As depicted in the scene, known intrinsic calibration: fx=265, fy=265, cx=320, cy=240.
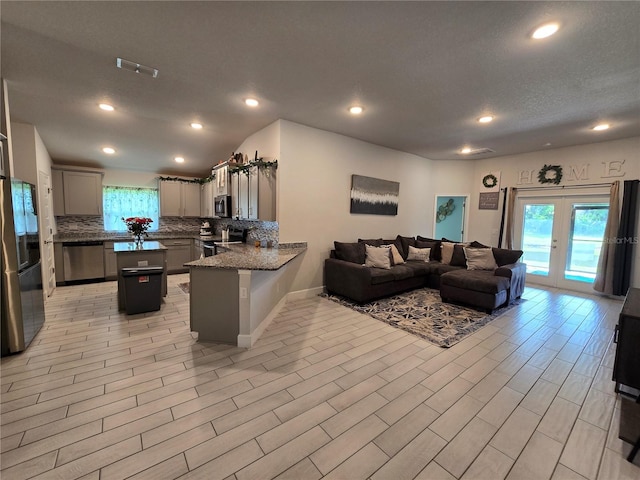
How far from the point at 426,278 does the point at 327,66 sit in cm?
418

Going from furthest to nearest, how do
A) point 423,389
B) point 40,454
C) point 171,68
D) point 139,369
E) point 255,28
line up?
point 171,68 → point 139,369 → point 423,389 → point 255,28 → point 40,454

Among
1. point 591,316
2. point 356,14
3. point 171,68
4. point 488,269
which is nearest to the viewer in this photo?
point 356,14

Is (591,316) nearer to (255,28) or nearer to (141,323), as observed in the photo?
(255,28)

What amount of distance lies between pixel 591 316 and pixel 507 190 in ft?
10.4

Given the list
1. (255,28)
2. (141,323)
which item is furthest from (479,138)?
(141,323)

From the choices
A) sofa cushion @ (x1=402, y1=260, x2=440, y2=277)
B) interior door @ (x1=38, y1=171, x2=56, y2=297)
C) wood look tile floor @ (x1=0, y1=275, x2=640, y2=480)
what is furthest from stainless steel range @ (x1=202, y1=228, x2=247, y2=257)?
sofa cushion @ (x1=402, y1=260, x2=440, y2=277)

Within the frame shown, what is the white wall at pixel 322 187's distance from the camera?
4168mm

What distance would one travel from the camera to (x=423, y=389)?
220 cm

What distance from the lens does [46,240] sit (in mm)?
4238

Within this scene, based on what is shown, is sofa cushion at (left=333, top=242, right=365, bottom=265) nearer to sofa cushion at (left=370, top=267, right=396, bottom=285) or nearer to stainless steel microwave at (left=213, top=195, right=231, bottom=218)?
sofa cushion at (left=370, top=267, right=396, bottom=285)

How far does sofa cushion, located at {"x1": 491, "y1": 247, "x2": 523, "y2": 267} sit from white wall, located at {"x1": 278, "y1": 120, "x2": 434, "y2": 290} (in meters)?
2.03

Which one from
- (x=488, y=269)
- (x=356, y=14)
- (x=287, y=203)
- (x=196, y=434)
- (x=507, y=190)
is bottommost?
(x=196, y=434)

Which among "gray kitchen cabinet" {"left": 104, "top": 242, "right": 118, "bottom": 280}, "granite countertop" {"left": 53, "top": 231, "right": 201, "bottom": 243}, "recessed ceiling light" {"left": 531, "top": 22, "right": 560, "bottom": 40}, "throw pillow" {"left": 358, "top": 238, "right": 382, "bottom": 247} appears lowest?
"gray kitchen cabinet" {"left": 104, "top": 242, "right": 118, "bottom": 280}

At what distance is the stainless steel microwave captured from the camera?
16.9ft
